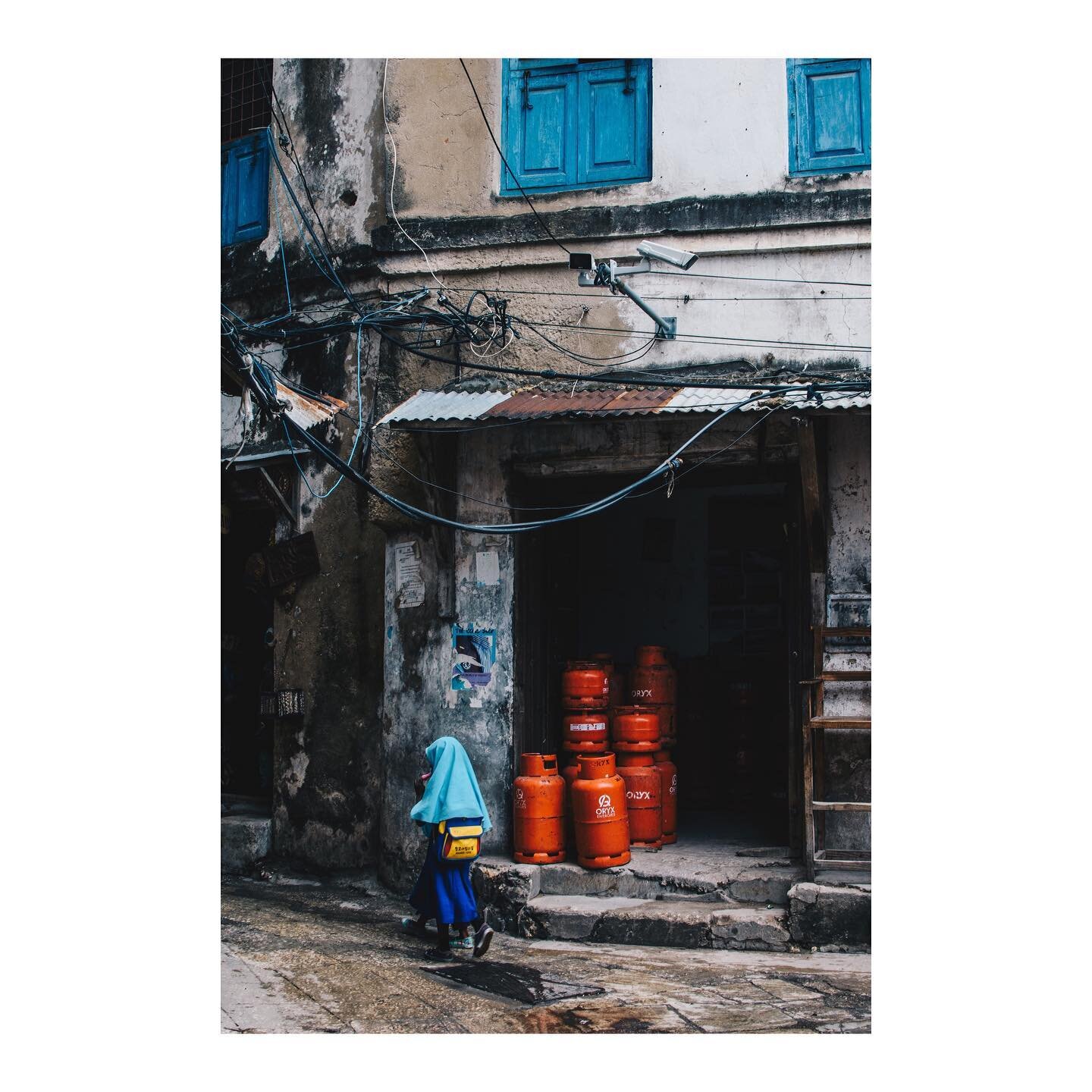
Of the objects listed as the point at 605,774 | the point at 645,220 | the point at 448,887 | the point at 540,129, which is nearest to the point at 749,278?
the point at 645,220

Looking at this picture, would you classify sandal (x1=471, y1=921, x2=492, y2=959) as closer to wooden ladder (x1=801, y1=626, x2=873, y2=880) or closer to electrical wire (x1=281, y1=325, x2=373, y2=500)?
wooden ladder (x1=801, y1=626, x2=873, y2=880)

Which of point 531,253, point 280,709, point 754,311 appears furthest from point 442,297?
point 280,709

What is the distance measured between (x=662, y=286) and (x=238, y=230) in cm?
377

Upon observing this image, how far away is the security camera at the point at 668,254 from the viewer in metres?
7.41

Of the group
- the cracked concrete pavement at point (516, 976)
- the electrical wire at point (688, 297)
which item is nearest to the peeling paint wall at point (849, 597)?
the electrical wire at point (688, 297)

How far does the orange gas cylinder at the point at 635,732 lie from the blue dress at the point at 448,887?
1803mm

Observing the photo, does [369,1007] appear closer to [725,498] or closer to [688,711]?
[688,711]

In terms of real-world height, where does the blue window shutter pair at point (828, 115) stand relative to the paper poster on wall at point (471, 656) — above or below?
above

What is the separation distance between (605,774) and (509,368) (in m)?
2.82

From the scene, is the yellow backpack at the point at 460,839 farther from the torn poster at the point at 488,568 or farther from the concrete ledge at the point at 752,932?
the torn poster at the point at 488,568

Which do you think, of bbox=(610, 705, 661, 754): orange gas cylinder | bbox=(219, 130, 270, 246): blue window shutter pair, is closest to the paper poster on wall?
bbox=(610, 705, 661, 754): orange gas cylinder

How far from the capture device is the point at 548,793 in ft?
25.3

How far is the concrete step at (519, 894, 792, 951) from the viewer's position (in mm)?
6910

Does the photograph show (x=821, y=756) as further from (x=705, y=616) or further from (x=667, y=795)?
(x=705, y=616)
